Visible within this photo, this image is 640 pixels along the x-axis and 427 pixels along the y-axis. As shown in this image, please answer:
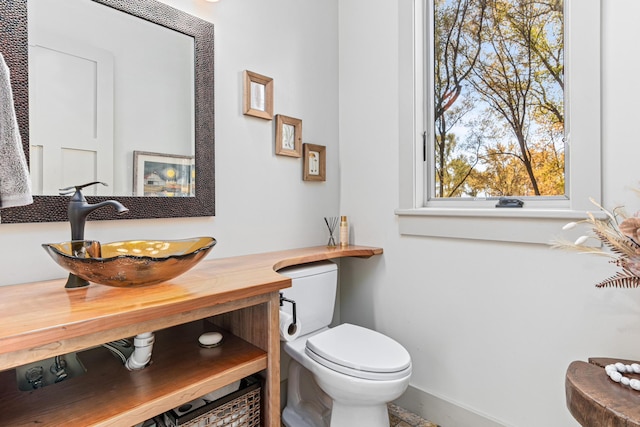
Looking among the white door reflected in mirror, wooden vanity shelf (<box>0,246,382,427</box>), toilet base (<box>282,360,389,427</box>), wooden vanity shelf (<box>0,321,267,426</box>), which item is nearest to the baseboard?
toilet base (<box>282,360,389,427</box>)

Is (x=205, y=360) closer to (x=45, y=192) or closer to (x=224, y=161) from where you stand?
(x=45, y=192)

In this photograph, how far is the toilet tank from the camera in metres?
1.55

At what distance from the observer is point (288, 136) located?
180 cm

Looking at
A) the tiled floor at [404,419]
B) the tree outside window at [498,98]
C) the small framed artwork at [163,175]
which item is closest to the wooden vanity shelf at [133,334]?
the small framed artwork at [163,175]

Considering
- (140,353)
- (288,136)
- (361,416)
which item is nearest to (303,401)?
(361,416)

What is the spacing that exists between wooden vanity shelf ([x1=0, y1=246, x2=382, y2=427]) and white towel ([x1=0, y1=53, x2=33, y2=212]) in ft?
0.86

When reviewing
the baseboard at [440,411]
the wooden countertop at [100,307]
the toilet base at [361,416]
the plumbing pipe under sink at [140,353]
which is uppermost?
the wooden countertop at [100,307]

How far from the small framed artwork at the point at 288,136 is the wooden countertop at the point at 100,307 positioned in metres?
0.75

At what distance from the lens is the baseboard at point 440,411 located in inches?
60.9

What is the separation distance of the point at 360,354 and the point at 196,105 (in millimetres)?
1208

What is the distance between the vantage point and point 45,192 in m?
1.08

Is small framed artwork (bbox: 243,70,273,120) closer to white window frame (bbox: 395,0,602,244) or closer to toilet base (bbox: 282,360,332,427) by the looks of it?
white window frame (bbox: 395,0,602,244)

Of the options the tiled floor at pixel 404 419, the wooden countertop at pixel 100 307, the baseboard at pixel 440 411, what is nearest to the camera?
the wooden countertop at pixel 100 307

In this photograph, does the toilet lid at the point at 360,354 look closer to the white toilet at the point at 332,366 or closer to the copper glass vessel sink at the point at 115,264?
the white toilet at the point at 332,366
